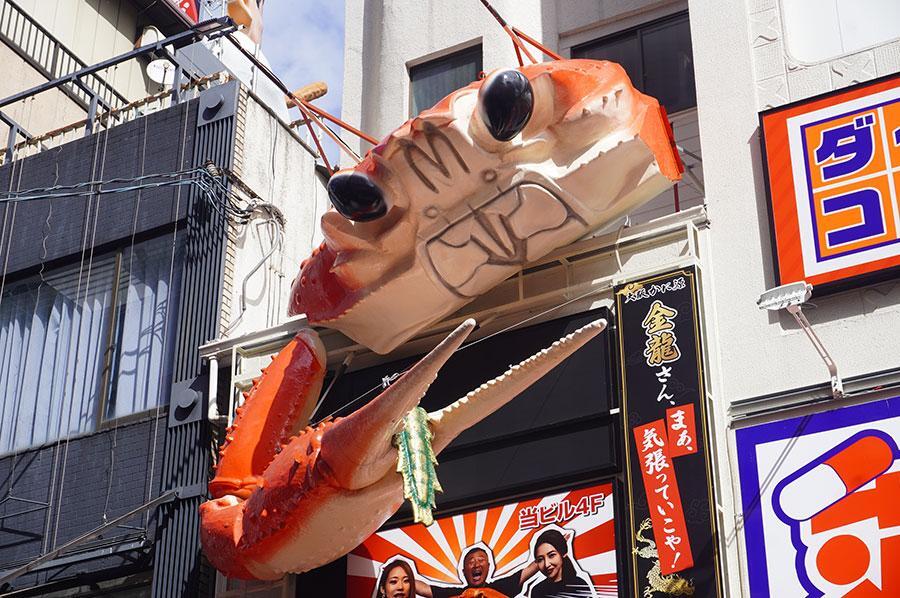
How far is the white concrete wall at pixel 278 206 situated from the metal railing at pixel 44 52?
309 inches

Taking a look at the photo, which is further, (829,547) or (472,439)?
(472,439)

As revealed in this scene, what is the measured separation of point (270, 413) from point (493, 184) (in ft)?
12.4

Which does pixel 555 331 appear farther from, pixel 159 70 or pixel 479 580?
pixel 159 70

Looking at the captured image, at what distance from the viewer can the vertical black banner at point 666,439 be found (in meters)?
13.3

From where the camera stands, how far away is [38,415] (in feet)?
65.6

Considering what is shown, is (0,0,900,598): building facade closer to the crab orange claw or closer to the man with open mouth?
the man with open mouth

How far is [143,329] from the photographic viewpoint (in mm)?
19578

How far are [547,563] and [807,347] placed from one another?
3440mm

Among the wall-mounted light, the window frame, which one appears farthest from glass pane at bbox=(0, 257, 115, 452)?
the wall-mounted light

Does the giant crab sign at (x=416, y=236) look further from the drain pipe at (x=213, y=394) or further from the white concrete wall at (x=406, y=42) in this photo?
the white concrete wall at (x=406, y=42)

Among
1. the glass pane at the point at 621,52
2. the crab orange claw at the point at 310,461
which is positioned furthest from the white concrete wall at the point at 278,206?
the glass pane at the point at 621,52

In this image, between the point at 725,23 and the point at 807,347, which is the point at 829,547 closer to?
the point at 807,347

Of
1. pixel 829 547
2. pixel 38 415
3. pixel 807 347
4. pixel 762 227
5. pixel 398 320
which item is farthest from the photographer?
pixel 38 415

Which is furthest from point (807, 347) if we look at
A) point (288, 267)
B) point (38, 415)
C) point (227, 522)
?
point (38, 415)
